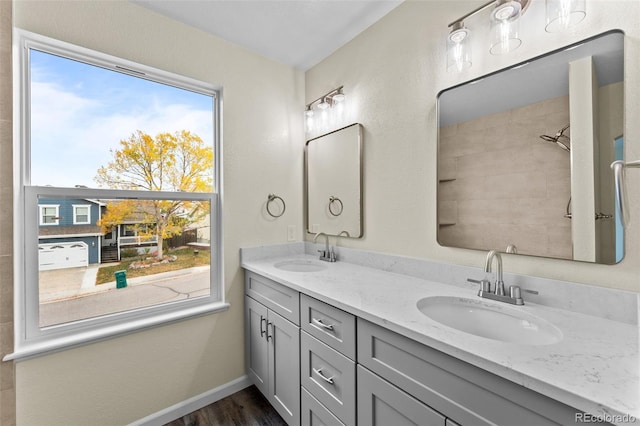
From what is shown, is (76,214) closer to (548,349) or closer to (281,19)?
(281,19)

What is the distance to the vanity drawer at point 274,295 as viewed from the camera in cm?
150

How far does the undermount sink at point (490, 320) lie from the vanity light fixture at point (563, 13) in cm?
112

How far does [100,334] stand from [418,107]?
2.19m

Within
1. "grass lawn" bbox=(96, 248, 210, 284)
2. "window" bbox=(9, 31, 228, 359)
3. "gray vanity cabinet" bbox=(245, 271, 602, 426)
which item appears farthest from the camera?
"grass lawn" bbox=(96, 248, 210, 284)

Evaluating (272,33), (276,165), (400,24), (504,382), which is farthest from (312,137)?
(504,382)

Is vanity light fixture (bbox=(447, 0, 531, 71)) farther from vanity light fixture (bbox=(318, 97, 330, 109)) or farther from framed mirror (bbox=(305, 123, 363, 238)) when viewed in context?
vanity light fixture (bbox=(318, 97, 330, 109))

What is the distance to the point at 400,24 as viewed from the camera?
5.40 feet

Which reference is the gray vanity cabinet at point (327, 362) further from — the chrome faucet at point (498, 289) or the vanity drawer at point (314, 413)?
the chrome faucet at point (498, 289)

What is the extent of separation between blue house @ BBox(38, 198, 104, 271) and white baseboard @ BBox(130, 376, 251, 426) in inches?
39.9

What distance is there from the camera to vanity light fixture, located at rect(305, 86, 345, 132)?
2031 mm

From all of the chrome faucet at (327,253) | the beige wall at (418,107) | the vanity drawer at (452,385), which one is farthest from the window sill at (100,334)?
the vanity drawer at (452,385)

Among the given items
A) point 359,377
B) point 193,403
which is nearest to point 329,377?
point 359,377

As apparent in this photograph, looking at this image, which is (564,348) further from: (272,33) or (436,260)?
(272,33)

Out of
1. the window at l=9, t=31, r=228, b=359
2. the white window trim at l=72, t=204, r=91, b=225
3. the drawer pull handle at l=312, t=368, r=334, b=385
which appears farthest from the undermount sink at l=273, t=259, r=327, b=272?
the white window trim at l=72, t=204, r=91, b=225
